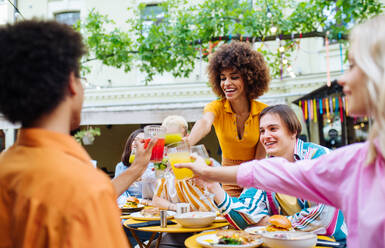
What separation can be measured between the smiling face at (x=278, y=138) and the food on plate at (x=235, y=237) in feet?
2.36

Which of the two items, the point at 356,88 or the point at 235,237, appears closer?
the point at 356,88

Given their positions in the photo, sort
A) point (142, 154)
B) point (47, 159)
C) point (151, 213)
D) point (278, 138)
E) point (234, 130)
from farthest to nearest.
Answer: point (234, 130) < point (151, 213) < point (278, 138) < point (142, 154) < point (47, 159)

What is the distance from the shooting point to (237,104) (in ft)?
10.1

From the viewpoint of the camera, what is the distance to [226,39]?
512 centimetres

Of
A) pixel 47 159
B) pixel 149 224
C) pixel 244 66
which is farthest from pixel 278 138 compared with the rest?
pixel 47 159

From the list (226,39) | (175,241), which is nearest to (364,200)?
(175,241)

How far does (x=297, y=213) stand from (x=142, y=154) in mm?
988

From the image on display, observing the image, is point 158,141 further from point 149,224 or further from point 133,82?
point 133,82

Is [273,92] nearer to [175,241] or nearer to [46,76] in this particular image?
[175,241]

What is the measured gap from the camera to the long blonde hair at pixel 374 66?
3.12 ft

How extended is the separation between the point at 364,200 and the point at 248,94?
2.16m

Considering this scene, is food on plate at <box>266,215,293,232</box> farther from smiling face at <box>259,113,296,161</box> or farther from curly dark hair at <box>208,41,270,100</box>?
curly dark hair at <box>208,41,270,100</box>

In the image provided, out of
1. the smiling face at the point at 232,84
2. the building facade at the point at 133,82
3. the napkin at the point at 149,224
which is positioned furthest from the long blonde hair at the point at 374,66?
the building facade at the point at 133,82

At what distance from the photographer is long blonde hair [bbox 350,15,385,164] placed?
3.12ft
